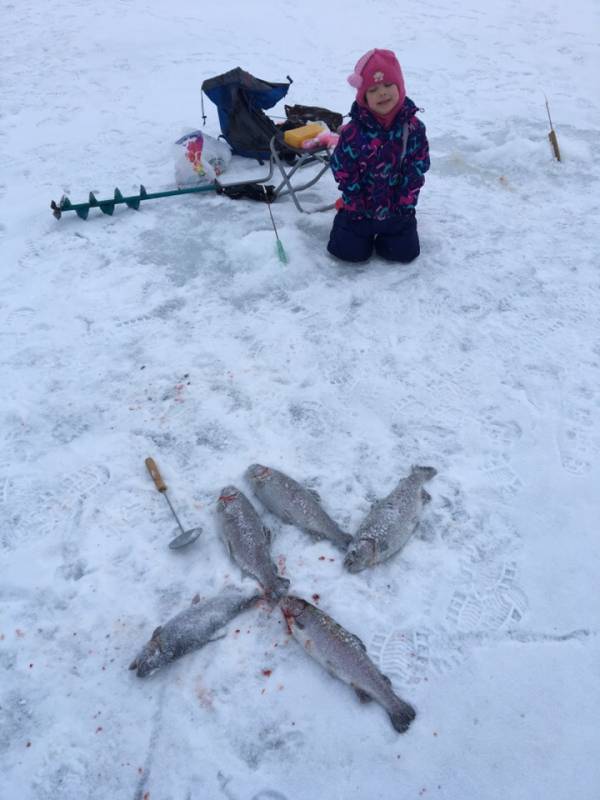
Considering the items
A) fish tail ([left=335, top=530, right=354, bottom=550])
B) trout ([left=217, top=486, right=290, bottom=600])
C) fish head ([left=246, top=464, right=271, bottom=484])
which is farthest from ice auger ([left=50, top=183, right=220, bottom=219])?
fish tail ([left=335, top=530, right=354, bottom=550])

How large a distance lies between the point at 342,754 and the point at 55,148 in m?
6.81

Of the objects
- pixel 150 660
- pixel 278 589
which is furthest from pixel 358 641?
pixel 150 660

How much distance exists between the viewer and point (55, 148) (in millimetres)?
6555

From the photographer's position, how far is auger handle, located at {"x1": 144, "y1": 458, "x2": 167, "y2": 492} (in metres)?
3.12

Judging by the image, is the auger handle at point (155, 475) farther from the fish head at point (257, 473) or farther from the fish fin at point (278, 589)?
the fish fin at point (278, 589)

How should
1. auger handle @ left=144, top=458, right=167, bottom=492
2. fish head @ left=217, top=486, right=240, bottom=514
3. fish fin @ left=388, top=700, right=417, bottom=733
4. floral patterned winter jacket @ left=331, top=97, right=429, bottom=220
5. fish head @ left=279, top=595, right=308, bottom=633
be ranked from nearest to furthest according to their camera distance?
fish fin @ left=388, top=700, right=417, bottom=733, fish head @ left=279, top=595, right=308, bottom=633, fish head @ left=217, top=486, right=240, bottom=514, auger handle @ left=144, top=458, right=167, bottom=492, floral patterned winter jacket @ left=331, top=97, right=429, bottom=220

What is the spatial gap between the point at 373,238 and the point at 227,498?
8.74 ft

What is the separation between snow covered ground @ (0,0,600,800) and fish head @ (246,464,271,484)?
9 centimetres

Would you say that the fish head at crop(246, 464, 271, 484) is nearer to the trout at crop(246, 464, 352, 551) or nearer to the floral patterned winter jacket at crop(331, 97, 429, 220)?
the trout at crop(246, 464, 352, 551)

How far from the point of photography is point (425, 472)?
3076mm

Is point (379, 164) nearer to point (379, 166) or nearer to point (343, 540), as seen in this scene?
point (379, 166)

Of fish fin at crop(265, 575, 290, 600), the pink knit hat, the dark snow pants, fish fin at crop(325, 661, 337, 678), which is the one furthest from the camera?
the dark snow pants

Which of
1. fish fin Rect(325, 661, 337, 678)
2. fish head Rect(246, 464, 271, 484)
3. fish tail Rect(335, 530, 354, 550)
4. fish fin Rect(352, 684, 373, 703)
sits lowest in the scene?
fish fin Rect(352, 684, 373, 703)

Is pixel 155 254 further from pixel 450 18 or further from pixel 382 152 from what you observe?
pixel 450 18
